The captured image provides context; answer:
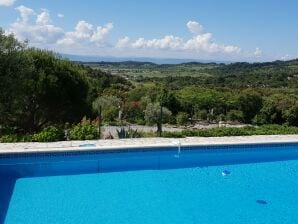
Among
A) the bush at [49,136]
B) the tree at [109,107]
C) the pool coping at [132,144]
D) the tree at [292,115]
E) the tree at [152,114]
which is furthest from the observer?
the tree at [292,115]

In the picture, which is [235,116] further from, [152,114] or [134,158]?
[134,158]

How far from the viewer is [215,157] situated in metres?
10.9

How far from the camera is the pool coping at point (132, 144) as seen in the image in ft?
31.6

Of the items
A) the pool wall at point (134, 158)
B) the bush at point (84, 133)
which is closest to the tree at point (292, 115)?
the pool wall at point (134, 158)

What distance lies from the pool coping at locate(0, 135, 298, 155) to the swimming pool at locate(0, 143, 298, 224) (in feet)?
0.39

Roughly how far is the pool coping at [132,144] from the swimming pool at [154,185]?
12cm

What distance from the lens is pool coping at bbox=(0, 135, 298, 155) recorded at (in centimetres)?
962

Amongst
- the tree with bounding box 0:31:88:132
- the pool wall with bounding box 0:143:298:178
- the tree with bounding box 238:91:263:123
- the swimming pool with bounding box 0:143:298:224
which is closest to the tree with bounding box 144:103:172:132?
the tree with bounding box 0:31:88:132

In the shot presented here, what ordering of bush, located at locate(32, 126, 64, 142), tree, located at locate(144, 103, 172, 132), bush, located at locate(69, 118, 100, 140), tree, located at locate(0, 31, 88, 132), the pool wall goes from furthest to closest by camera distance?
tree, located at locate(144, 103, 172, 132)
tree, located at locate(0, 31, 88, 132)
bush, located at locate(69, 118, 100, 140)
bush, located at locate(32, 126, 64, 142)
the pool wall

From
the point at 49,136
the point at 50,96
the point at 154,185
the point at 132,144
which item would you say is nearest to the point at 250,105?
the point at 50,96

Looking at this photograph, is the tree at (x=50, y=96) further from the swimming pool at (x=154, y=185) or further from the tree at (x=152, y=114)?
the tree at (x=152, y=114)

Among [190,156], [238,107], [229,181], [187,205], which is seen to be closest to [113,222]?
[187,205]

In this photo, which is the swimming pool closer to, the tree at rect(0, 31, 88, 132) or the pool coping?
the pool coping

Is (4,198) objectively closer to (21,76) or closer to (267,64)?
(21,76)
